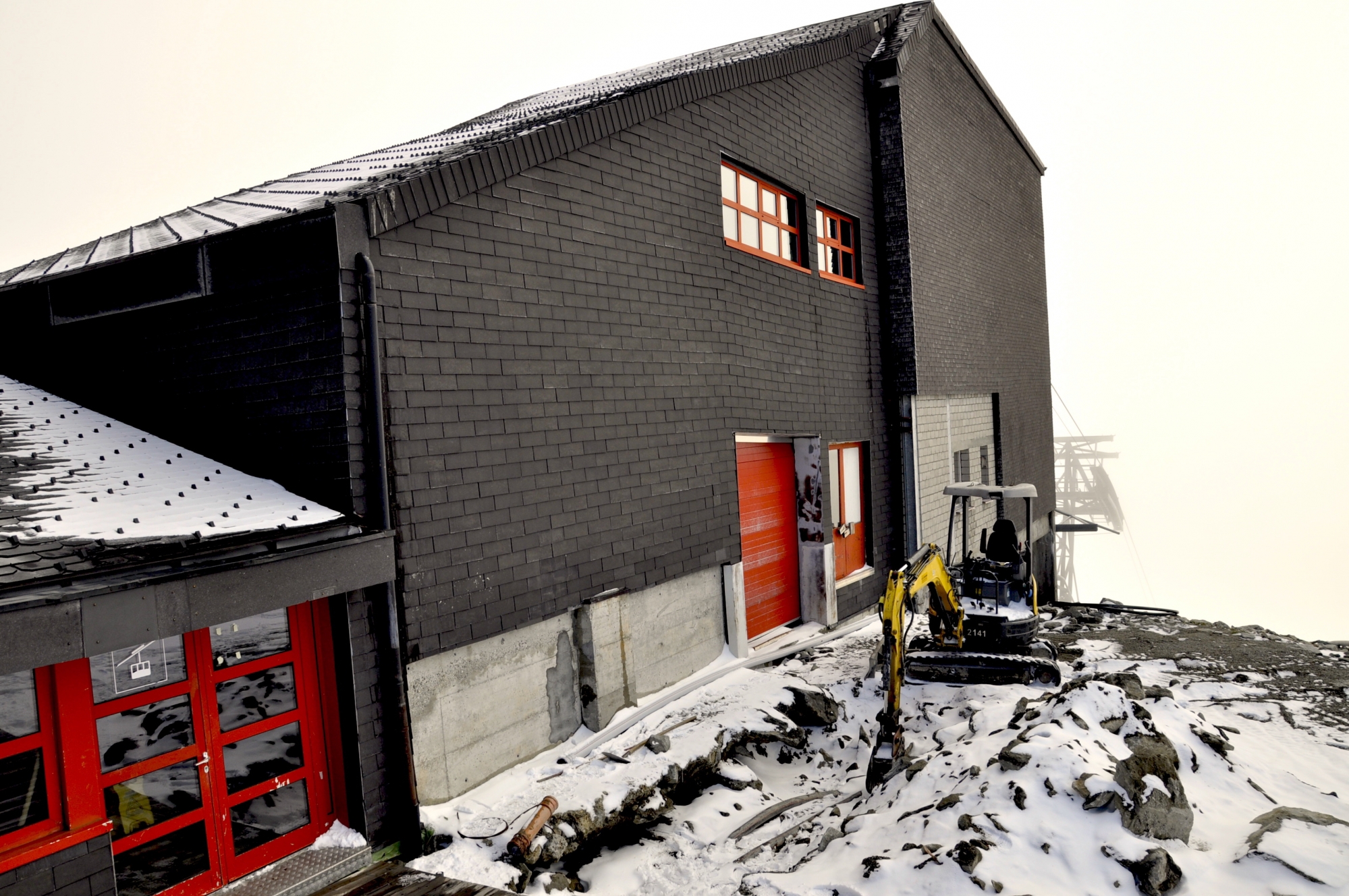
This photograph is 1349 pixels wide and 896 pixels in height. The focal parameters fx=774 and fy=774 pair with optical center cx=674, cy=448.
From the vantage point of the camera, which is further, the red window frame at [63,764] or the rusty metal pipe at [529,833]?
the rusty metal pipe at [529,833]

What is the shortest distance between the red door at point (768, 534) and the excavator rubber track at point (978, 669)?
2364 mm

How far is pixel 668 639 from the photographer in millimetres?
9000

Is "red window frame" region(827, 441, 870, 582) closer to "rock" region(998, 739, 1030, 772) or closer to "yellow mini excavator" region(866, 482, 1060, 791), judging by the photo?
"yellow mini excavator" region(866, 482, 1060, 791)

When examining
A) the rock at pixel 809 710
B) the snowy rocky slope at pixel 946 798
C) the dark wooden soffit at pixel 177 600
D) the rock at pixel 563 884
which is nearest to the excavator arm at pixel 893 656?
the snowy rocky slope at pixel 946 798

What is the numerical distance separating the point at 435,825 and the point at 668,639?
3.52m

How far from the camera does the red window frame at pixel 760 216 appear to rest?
10656 millimetres

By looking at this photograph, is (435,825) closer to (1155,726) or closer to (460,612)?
(460,612)

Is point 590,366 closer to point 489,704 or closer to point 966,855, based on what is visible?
point 489,704

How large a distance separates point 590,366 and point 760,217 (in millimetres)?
4689

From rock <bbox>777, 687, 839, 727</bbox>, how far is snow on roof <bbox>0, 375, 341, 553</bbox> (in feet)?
17.9

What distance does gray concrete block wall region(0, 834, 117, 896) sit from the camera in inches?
173

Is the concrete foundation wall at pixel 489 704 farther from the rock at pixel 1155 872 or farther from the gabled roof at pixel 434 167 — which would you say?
the rock at pixel 1155 872

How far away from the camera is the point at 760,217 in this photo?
11.4 m

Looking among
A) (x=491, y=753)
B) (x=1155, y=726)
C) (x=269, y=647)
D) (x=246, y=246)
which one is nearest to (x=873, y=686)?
(x=1155, y=726)
